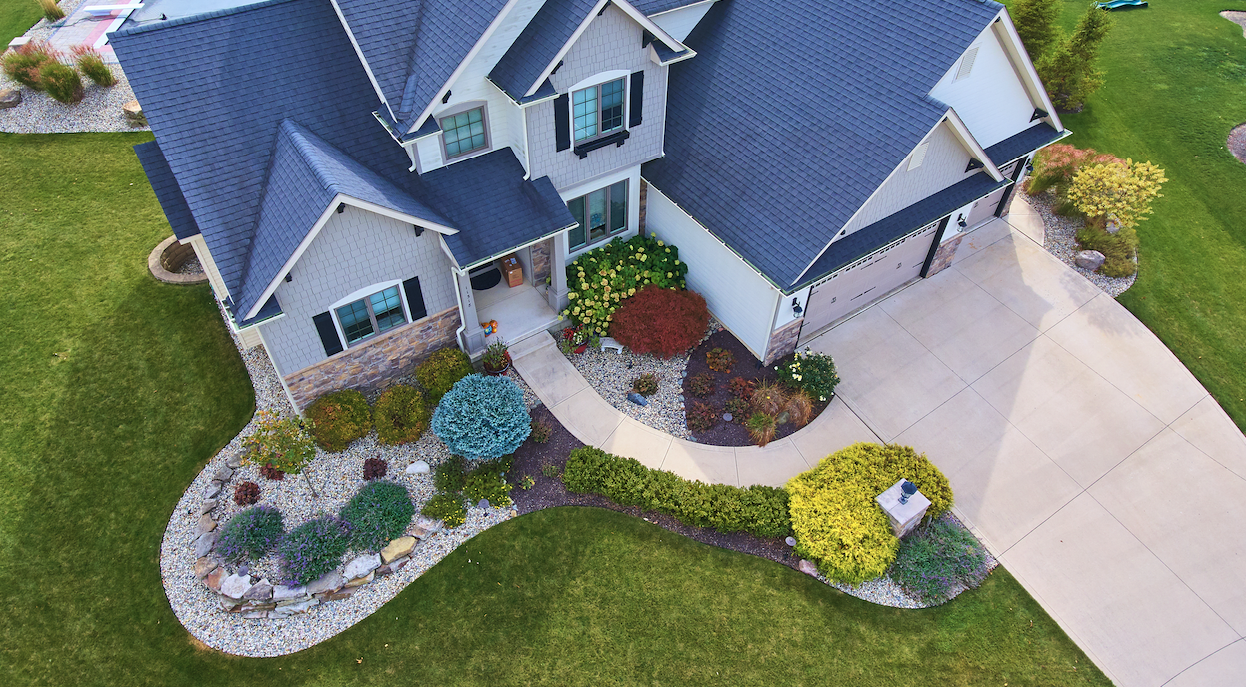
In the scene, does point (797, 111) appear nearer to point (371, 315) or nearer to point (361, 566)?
point (371, 315)

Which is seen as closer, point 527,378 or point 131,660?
point 131,660

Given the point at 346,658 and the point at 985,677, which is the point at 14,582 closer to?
the point at 346,658

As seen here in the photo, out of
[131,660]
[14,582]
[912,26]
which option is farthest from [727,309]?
[14,582]

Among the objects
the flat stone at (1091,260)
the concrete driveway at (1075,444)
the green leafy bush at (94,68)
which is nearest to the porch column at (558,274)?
the concrete driveway at (1075,444)

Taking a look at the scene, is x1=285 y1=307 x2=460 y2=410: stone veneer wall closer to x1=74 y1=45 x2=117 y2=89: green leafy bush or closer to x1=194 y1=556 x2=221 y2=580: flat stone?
x1=194 y1=556 x2=221 y2=580: flat stone

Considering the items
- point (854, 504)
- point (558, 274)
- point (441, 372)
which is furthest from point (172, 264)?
point (854, 504)
